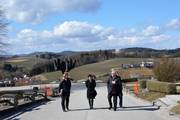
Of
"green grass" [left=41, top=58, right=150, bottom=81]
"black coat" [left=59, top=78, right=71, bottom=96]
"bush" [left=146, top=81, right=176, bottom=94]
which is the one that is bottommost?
"green grass" [left=41, top=58, right=150, bottom=81]

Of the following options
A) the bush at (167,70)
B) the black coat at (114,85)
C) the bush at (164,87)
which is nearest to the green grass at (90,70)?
the bush at (167,70)

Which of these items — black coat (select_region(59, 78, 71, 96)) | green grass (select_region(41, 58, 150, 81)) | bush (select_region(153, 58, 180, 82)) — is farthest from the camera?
green grass (select_region(41, 58, 150, 81))

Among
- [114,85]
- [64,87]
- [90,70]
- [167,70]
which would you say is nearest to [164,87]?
[64,87]

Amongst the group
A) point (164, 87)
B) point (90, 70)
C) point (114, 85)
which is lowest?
point (90, 70)

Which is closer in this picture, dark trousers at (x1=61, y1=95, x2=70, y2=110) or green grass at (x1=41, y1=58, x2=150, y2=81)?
dark trousers at (x1=61, y1=95, x2=70, y2=110)

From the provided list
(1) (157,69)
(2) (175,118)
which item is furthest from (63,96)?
(1) (157,69)

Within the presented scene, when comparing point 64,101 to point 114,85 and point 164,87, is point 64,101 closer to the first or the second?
point 114,85

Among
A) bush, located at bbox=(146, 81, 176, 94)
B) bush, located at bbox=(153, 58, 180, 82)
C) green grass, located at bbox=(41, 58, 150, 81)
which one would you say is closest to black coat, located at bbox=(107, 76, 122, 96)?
bush, located at bbox=(146, 81, 176, 94)

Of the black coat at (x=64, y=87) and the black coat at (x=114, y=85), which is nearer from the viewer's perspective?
the black coat at (x=114, y=85)

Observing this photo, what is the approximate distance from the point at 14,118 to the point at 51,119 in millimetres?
2551

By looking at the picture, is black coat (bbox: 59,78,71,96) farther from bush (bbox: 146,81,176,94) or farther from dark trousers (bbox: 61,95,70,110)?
bush (bbox: 146,81,176,94)

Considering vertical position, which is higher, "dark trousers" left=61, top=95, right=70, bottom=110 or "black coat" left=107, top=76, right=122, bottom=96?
"black coat" left=107, top=76, right=122, bottom=96

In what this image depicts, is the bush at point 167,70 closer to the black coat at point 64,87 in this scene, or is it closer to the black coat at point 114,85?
the black coat at point 64,87

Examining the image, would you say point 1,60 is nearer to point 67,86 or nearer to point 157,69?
point 157,69
